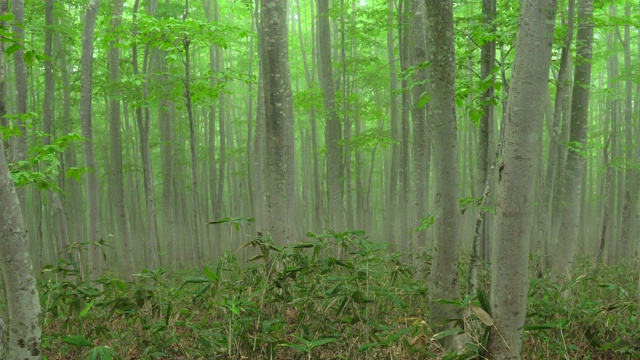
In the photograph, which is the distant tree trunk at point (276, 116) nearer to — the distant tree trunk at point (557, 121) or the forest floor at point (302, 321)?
the forest floor at point (302, 321)

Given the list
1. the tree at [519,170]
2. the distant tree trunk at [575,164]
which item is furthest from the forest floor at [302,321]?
the distant tree trunk at [575,164]

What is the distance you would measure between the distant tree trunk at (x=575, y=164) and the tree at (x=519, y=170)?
242 inches

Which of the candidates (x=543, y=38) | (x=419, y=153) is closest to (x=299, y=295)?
(x=543, y=38)

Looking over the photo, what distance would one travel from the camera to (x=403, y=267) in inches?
193

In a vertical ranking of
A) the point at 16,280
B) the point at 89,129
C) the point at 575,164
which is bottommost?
the point at 16,280

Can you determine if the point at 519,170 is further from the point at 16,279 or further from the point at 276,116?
the point at 276,116

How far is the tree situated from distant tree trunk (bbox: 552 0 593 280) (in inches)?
242

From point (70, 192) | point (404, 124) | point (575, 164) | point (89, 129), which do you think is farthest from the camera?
point (70, 192)

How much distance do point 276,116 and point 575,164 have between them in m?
5.75

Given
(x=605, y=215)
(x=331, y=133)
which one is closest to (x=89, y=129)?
(x=331, y=133)

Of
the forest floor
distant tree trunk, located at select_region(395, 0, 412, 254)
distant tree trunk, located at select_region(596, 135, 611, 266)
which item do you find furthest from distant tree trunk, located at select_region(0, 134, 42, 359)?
distant tree trunk, located at select_region(596, 135, 611, 266)

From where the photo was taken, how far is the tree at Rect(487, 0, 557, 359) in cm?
301

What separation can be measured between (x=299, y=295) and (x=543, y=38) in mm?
2985

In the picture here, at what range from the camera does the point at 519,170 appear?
9.96 feet
